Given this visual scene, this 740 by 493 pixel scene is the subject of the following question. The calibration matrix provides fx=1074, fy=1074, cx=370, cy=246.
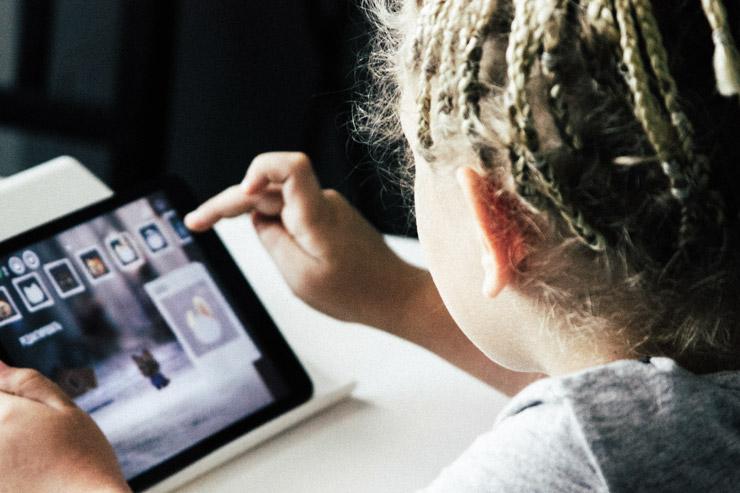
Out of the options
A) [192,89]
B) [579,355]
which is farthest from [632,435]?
[192,89]

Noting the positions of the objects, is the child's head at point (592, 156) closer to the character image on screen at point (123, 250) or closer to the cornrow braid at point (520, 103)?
the cornrow braid at point (520, 103)

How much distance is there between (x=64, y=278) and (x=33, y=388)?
0.10 meters

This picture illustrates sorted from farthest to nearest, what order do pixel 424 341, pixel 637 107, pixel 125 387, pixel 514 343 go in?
1. pixel 424 341
2. pixel 125 387
3. pixel 514 343
4. pixel 637 107

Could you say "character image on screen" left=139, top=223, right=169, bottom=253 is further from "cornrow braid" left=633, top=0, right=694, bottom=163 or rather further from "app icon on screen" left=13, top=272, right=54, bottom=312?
"cornrow braid" left=633, top=0, right=694, bottom=163

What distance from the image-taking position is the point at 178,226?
812 mm

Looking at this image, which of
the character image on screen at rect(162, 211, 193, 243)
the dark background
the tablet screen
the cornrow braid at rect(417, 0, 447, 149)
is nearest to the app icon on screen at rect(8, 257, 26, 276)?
the tablet screen

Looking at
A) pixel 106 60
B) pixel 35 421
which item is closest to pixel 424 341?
pixel 35 421

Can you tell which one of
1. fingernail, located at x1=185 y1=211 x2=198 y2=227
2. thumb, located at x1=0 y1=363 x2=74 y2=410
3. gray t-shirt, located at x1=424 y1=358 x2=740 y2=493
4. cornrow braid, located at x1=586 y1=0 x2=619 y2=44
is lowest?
gray t-shirt, located at x1=424 y1=358 x2=740 y2=493

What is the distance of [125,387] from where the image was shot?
29.4 inches

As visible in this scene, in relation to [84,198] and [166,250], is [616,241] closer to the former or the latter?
[166,250]

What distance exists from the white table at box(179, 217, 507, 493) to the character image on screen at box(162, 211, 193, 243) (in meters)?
0.14

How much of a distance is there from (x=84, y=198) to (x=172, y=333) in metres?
0.18

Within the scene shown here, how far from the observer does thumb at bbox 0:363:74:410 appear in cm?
68

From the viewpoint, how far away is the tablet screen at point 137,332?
73 cm
